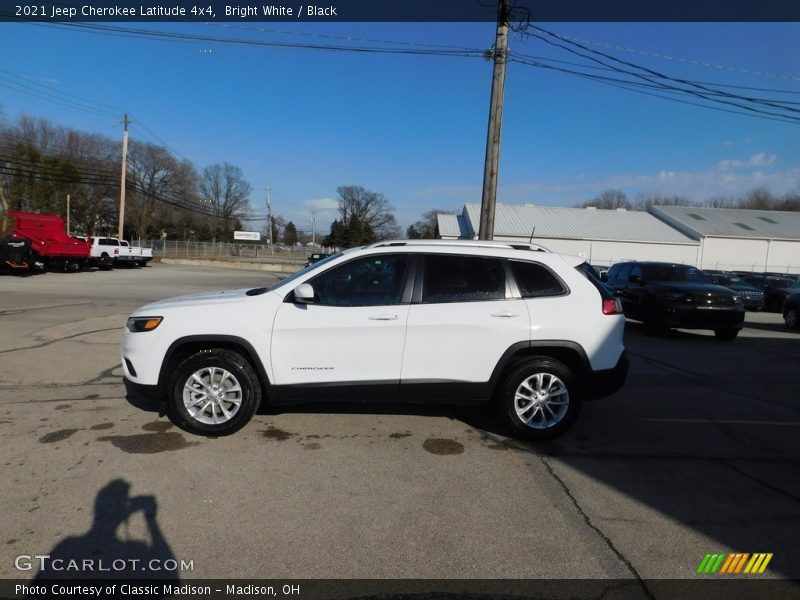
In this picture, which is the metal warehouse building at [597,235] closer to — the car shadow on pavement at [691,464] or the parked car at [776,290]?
the parked car at [776,290]

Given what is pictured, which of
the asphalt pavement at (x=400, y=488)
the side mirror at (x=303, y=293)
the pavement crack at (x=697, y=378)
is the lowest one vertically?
the asphalt pavement at (x=400, y=488)

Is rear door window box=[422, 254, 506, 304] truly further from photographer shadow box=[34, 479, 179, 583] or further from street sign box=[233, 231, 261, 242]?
street sign box=[233, 231, 261, 242]

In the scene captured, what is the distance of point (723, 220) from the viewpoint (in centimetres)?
4841

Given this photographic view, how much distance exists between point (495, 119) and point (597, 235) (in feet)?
120

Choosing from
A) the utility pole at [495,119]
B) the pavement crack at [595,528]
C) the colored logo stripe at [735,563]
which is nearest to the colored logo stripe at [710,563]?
the colored logo stripe at [735,563]

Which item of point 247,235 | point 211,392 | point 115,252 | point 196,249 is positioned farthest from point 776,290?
point 247,235

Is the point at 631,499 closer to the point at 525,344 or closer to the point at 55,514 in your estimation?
the point at 525,344

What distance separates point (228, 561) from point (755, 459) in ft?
14.6

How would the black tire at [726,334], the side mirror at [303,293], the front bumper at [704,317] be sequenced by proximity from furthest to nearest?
the black tire at [726,334] < the front bumper at [704,317] < the side mirror at [303,293]

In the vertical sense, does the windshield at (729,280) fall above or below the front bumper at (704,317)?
above

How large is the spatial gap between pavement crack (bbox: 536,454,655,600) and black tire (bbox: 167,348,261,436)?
2.64m

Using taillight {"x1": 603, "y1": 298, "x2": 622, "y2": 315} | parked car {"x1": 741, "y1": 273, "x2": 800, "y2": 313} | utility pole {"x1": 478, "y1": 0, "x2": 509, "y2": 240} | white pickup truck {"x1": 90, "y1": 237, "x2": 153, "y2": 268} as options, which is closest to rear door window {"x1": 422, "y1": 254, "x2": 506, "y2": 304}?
taillight {"x1": 603, "y1": 298, "x2": 622, "y2": 315}

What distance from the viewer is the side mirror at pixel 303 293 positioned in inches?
167

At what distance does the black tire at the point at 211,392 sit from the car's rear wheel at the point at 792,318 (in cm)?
1528
